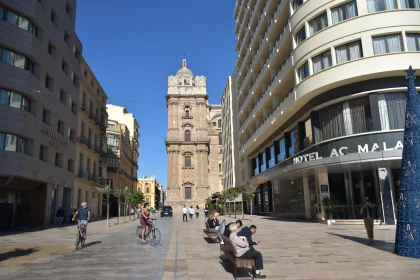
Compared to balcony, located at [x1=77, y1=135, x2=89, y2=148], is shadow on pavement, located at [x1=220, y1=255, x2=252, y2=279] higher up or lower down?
lower down

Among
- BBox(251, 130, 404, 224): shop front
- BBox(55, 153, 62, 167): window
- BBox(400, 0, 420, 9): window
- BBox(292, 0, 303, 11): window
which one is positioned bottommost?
BBox(251, 130, 404, 224): shop front

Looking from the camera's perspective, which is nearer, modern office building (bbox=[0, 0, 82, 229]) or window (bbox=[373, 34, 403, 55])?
window (bbox=[373, 34, 403, 55])

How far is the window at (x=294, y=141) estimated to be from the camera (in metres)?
27.8

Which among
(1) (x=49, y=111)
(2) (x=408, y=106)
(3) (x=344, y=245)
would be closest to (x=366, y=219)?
(3) (x=344, y=245)

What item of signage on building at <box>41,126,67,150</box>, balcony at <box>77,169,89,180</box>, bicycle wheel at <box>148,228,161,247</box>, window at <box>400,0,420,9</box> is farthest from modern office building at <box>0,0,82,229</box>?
window at <box>400,0,420,9</box>

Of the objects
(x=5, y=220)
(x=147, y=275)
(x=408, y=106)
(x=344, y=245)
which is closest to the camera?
(x=147, y=275)

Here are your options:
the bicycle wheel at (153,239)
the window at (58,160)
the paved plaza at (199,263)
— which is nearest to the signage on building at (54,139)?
the window at (58,160)

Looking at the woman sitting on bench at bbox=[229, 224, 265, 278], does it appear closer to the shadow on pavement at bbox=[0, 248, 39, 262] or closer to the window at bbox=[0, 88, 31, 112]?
the shadow on pavement at bbox=[0, 248, 39, 262]

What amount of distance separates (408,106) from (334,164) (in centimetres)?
1076

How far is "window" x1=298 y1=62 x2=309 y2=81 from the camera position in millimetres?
23728

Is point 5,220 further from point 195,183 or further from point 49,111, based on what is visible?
point 195,183

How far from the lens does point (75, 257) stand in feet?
36.7

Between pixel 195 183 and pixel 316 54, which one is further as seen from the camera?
pixel 195 183

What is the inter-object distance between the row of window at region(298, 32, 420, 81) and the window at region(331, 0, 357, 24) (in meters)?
1.87
